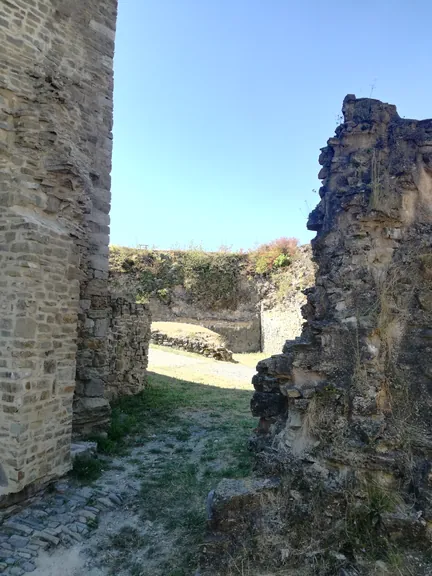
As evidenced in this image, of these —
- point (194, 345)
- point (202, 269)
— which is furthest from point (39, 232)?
point (202, 269)

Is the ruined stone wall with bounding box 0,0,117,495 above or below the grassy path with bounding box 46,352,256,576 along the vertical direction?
above

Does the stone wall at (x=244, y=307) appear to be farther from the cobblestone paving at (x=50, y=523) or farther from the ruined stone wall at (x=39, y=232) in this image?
the cobblestone paving at (x=50, y=523)

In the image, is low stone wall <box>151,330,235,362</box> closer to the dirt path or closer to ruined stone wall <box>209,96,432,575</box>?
the dirt path

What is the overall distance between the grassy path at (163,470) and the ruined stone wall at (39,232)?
967 mm

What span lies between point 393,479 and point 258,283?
21934 millimetres

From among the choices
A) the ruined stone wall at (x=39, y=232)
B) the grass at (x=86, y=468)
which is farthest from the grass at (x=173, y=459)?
the ruined stone wall at (x=39, y=232)

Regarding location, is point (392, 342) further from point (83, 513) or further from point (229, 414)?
point (229, 414)

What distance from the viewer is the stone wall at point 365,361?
12.3 feet

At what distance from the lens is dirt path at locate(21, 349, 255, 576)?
416 cm

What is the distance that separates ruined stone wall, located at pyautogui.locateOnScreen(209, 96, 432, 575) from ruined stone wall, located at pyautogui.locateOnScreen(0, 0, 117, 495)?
2570 millimetres

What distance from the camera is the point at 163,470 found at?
627 centimetres

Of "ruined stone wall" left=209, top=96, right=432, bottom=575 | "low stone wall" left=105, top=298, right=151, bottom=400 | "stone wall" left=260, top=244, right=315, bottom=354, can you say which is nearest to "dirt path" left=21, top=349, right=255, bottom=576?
"low stone wall" left=105, top=298, right=151, bottom=400

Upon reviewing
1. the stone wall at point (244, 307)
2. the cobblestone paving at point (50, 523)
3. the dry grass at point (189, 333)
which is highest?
the stone wall at point (244, 307)

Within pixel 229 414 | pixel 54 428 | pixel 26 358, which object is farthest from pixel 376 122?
pixel 229 414
